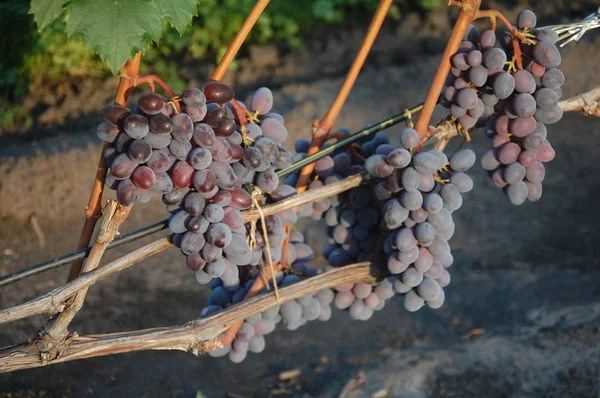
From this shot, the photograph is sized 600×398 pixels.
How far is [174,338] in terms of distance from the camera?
1.43 metres

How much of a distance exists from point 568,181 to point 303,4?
2539mm

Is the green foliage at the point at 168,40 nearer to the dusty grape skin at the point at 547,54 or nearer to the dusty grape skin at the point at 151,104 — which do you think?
the dusty grape skin at the point at 151,104

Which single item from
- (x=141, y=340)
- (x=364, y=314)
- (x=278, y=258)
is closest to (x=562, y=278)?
(x=364, y=314)

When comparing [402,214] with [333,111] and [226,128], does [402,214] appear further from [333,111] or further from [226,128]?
[226,128]

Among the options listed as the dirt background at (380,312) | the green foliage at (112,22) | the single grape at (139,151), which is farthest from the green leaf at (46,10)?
the dirt background at (380,312)

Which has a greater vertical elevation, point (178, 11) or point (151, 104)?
point (178, 11)

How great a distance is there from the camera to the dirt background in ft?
7.88

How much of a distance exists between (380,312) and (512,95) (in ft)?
5.34

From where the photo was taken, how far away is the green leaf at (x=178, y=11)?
1.24 metres

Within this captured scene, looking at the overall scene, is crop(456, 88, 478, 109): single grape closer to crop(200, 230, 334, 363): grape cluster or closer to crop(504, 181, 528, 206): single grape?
crop(504, 181, 528, 206): single grape

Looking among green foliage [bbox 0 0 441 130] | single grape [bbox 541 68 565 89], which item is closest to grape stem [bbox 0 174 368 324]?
single grape [bbox 541 68 565 89]

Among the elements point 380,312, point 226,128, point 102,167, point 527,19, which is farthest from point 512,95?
point 380,312

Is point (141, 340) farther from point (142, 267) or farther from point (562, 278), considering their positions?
point (562, 278)

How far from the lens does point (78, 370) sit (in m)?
2.35
